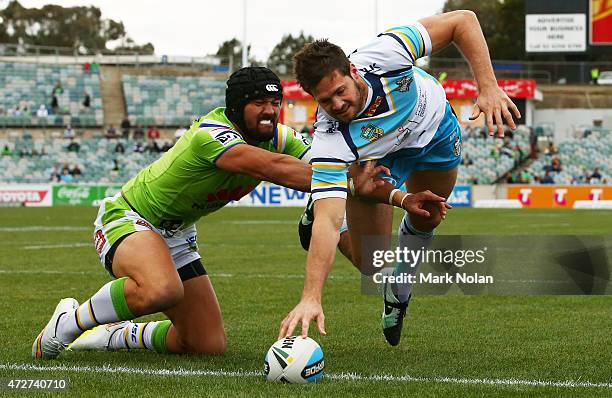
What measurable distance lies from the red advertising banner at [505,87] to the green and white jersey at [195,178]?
1762 inches

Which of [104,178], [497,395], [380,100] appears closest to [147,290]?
[380,100]

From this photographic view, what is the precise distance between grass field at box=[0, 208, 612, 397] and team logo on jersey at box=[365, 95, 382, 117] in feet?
4.73

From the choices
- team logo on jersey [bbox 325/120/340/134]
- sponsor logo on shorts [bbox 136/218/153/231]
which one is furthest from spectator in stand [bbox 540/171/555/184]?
team logo on jersey [bbox 325/120/340/134]

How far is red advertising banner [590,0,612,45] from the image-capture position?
4156 cm

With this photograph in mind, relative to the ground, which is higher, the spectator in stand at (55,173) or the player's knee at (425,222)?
the player's knee at (425,222)

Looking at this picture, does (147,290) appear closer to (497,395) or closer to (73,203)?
(497,395)

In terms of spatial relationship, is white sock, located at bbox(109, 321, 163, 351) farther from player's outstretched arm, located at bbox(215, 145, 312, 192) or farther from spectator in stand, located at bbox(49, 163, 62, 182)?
spectator in stand, located at bbox(49, 163, 62, 182)

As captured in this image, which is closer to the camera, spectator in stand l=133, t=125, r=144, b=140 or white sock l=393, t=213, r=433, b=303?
white sock l=393, t=213, r=433, b=303

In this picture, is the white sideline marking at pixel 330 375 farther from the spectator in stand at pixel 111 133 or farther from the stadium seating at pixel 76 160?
the spectator in stand at pixel 111 133

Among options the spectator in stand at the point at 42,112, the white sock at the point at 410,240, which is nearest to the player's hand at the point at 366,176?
the white sock at the point at 410,240

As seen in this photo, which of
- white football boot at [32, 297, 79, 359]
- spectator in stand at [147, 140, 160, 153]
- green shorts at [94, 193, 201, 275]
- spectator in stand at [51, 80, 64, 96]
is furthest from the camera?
spectator in stand at [51, 80, 64, 96]

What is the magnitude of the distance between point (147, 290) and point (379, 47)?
1.96 metres

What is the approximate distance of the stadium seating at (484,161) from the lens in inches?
1612

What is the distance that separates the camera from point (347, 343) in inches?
277
